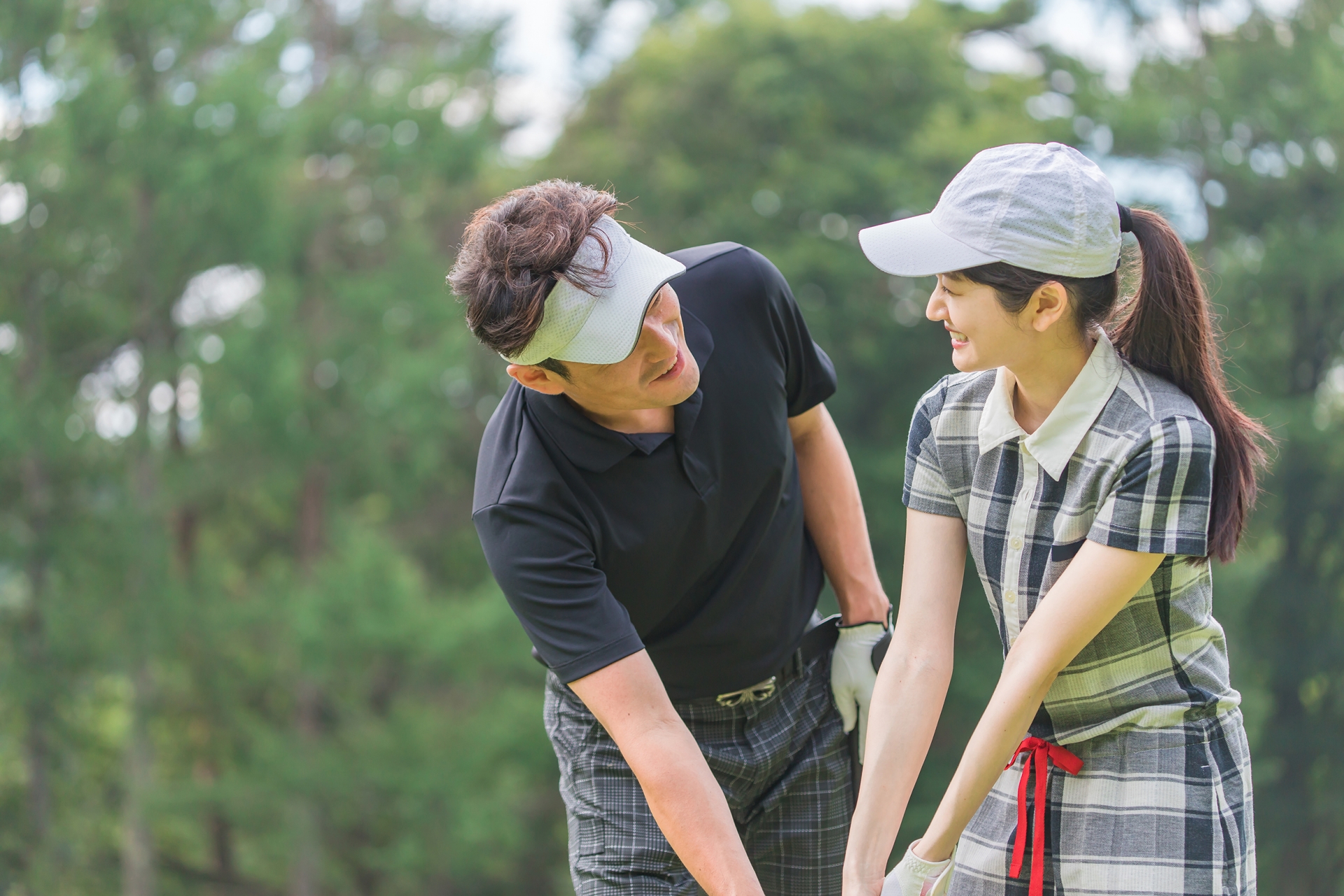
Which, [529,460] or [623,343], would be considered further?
[529,460]

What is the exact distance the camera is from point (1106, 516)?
1.56m

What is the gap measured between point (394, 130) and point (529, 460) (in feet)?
38.6

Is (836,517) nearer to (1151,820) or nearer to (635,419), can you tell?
(635,419)

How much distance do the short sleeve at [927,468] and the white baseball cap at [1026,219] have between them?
0.79 feet

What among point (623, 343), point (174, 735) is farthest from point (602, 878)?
point (174, 735)

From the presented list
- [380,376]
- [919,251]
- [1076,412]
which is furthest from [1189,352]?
[380,376]

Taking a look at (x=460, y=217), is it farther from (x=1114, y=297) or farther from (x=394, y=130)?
(x=1114, y=297)

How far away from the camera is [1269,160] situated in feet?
42.3

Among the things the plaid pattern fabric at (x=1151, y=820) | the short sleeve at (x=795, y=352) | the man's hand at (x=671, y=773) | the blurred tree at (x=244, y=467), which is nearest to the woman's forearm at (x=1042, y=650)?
the plaid pattern fabric at (x=1151, y=820)

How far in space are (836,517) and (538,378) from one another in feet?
2.45

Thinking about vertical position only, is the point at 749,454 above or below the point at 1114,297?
below

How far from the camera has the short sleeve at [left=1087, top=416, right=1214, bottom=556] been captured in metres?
1.54

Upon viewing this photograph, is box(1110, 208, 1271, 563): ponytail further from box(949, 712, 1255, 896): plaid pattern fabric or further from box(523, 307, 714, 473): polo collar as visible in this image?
box(523, 307, 714, 473): polo collar

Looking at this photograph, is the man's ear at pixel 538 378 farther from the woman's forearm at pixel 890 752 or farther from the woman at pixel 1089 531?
the woman's forearm at pixel 890 752
